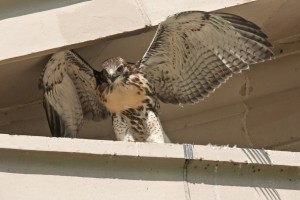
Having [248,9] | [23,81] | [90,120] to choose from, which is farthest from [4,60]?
[248,9]

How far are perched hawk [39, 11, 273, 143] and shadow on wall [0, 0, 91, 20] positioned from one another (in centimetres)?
35

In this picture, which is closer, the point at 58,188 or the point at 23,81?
the point at 58,188

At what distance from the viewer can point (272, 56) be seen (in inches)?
329

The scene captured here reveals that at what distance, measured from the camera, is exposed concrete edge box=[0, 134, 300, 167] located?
7133 mm

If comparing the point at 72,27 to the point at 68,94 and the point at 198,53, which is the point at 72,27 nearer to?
the point at 68,94

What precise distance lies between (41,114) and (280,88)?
1.72 m

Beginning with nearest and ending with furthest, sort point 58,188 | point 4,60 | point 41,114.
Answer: point 58,188
point 4,60
point 41,114

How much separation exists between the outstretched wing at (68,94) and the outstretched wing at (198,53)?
463mm

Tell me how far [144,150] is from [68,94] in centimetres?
168

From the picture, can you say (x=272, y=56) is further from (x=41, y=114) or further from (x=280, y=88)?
(x=41, y=114)

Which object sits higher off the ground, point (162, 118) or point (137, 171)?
point (162, 118)

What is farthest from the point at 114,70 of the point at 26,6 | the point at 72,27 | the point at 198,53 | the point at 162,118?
the point at 162,118

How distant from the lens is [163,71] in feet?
28.0


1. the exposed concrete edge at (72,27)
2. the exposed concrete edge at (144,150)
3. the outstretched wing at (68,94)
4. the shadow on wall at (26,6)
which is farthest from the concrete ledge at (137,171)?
the shadow on wall at (26,6)
